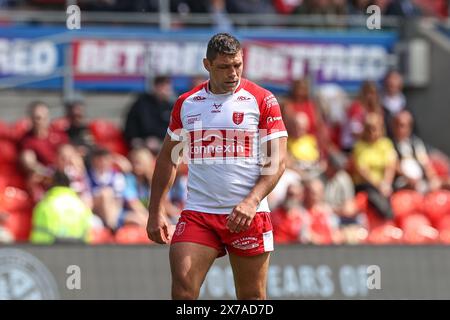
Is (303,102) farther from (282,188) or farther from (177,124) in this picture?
(177,124)

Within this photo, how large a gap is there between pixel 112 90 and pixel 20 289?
5.48 metres

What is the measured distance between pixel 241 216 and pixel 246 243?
34 centimetres

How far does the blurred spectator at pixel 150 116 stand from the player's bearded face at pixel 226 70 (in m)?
6.71

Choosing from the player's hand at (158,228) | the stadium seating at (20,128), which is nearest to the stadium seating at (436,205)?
the stadium seating at (20,128)

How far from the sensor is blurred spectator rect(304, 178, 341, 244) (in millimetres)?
13797

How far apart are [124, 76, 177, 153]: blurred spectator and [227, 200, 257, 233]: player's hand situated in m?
6.96

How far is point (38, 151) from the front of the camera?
1430 cm

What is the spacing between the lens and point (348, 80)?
17.8m

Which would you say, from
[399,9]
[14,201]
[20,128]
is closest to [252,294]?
[14,201]

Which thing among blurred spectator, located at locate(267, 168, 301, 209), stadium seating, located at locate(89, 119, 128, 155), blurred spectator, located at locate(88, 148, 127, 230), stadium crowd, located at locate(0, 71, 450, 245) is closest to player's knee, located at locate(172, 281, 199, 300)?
stadium crowd, located at locate(0, 71, 450, 245)

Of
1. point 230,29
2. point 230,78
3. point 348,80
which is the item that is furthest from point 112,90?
point 230,78

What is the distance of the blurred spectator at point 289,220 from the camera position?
13562 mm
